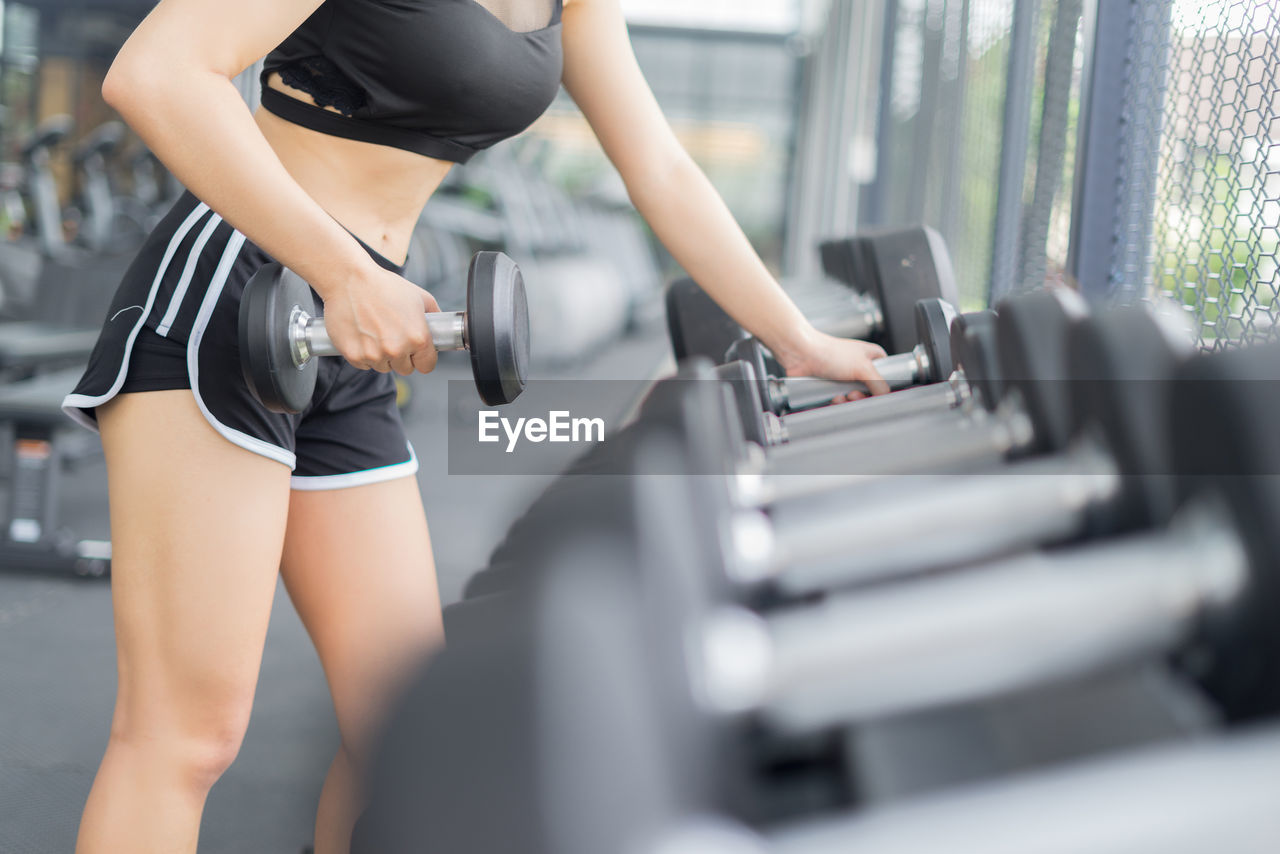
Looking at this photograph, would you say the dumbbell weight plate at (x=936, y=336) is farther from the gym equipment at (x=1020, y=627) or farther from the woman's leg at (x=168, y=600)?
the woman's leg at (x=168, y=600)

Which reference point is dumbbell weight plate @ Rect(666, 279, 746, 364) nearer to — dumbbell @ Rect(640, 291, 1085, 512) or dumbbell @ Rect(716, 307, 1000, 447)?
dumbbell @ Rect(716, 307, 1000, 447)

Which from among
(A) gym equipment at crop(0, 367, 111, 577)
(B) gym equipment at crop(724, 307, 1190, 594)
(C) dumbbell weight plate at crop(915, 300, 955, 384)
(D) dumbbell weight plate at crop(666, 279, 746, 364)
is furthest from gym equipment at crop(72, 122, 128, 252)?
(B) gym equipment at crop(724, 307, 1190, 594)

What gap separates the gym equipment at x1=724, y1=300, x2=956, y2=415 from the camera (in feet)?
2.79

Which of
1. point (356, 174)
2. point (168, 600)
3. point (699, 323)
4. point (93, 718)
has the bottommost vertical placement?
point (93, 718)

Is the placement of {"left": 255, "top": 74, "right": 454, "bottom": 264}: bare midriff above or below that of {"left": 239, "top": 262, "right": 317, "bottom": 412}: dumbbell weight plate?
above

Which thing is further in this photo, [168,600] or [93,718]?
[93,718]

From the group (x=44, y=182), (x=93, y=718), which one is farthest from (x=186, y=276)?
(x=44, y=182)

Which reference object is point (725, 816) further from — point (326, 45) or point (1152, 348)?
point (326, 45)

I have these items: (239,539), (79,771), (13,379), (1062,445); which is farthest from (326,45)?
(13,379)

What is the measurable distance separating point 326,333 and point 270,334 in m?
0.05

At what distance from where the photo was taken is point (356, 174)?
1040mm

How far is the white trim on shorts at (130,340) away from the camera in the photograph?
92 centimetres

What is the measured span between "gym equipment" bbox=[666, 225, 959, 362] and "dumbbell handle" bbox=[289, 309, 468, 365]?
0.56 meters

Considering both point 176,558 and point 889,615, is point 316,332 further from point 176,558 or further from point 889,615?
point 889,615
